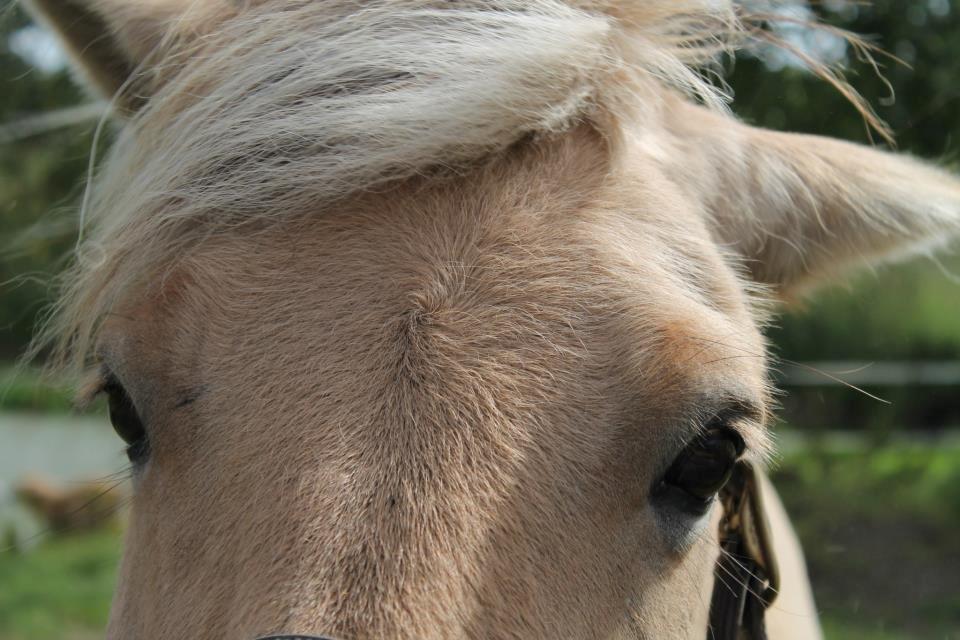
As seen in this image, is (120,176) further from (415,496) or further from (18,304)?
(18,304)

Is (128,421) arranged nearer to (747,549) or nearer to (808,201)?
(747,549)

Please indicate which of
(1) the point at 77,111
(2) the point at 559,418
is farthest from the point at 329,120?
(1) the point at 77,111

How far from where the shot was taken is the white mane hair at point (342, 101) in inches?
62.6

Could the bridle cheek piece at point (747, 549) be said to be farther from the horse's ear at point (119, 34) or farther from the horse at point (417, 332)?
the horse's ear at point (119, 34)

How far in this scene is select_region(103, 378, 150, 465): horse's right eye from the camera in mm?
1682

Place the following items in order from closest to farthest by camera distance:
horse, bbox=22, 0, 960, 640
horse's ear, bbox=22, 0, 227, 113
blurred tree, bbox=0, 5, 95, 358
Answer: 1. horse, bbox=22, 0, 960, 640
2. horse's ear, bbox=22, 0, 227, 113
3. blurred tree, bbox=0, 5, 95, 358

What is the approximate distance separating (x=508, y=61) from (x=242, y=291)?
0.65 metres

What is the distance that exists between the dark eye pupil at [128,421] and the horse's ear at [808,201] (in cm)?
136

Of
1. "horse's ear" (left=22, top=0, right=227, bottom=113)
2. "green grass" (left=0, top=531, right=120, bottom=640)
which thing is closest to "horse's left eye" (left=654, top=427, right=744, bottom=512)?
"horse's ear" (left=22, top=0, right=227, bottom=113)

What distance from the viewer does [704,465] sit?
1559mm

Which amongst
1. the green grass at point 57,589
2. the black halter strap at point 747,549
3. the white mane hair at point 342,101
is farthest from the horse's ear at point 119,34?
the green grass at point 57,589

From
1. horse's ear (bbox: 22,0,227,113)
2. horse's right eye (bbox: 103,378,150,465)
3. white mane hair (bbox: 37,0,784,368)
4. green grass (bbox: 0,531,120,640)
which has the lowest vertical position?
green grass (bbox: 0,531,120,640)

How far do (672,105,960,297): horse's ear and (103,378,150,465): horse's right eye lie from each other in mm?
1356

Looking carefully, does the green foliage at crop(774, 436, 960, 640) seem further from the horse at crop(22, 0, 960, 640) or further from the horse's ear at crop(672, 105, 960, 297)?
the horse at crop(22, 0, 960, 640)
